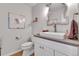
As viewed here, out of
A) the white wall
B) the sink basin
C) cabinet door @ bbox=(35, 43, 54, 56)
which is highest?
the white wall

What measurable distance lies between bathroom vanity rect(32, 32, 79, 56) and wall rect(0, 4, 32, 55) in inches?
3.9

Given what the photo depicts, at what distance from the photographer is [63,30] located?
1258mm

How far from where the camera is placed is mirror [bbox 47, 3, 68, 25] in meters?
1.24

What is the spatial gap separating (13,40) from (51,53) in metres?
0.36

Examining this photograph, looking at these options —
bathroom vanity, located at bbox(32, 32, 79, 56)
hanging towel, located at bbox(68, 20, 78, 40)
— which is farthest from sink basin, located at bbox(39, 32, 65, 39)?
hanging towel, located at bbox(68, 20, 78, 40)

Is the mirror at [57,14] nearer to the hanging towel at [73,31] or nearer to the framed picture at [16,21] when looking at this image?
the hanging towel at [73,31]

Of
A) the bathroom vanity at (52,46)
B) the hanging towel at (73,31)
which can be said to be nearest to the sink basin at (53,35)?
the bathroom vanity at (52,46)

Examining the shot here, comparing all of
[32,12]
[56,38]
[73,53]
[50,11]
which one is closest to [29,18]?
[32,12]

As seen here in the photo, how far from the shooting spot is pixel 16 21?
1212 millimetres

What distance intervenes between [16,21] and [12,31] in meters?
0.10

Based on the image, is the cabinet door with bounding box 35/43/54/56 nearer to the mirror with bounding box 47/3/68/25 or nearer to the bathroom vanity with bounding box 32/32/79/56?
the bathroom vanity with bounding box 32/32/79/56

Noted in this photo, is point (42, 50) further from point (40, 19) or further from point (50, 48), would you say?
point (40, 19)

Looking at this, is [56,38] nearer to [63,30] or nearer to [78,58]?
[63,30]

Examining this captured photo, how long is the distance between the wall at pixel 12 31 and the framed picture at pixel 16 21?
1.0 inches
